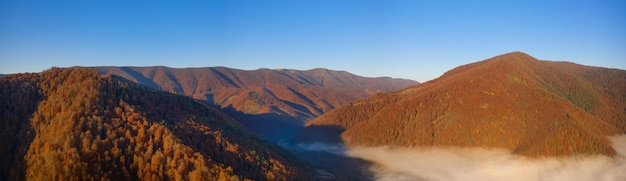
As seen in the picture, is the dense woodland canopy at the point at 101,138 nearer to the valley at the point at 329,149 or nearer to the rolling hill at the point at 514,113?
the valley at the point at 329,149

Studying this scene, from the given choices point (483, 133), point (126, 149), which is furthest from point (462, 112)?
point (126, 149)

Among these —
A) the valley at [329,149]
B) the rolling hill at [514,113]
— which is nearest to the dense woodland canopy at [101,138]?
the valley at [329,149]

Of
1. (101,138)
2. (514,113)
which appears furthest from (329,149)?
(101,138)

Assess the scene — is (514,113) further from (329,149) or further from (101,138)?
(101,138)

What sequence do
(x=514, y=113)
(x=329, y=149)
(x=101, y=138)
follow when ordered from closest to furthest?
(x=101, y=138) < (x=514, y=113) < (x=329, y=149)

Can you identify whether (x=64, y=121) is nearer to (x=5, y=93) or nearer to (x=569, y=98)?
(x=5, y=93)
